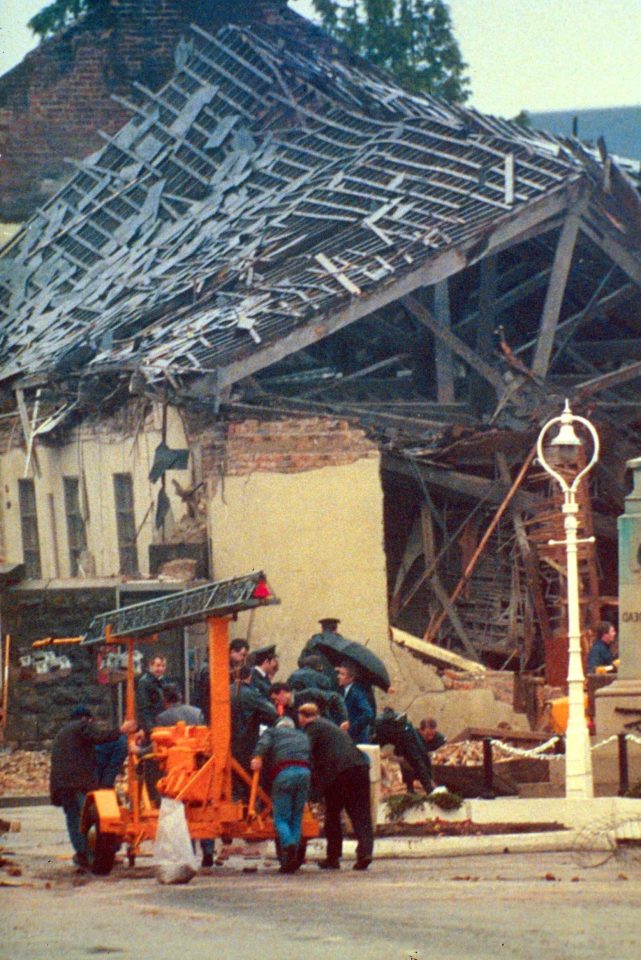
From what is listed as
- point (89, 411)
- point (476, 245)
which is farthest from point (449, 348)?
point (89, 411)

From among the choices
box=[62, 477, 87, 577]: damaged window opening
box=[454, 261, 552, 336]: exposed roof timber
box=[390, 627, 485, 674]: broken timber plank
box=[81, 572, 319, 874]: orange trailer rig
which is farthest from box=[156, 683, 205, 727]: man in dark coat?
box=[62, 477, 87, 577]: damaged window opening

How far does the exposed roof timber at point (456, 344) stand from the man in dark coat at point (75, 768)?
1438 centimetres

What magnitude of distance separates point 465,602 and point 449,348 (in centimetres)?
365

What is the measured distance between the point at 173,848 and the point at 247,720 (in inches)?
91.2

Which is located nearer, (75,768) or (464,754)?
(75,768)

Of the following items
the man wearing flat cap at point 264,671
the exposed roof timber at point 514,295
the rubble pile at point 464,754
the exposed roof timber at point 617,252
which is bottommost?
the rubble pile at point 464,754

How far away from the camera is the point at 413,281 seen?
111ft

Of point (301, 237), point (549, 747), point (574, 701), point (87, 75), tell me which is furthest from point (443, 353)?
point (87, 75)

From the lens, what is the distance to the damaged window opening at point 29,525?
41.5 metres

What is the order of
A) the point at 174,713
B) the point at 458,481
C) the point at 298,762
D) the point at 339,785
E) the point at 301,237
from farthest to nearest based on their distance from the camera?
the point at 301,237, the point at 458,481, the point at 174,713, the point at 339,785, the point at 298,762

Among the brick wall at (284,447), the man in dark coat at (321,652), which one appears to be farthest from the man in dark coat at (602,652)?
the brick wall at (284,447)

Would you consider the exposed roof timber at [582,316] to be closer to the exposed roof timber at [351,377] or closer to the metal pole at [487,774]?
the exposed roof timber at [351,377]

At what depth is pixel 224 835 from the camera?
19.7 m

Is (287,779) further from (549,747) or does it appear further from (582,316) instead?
(582,316)
